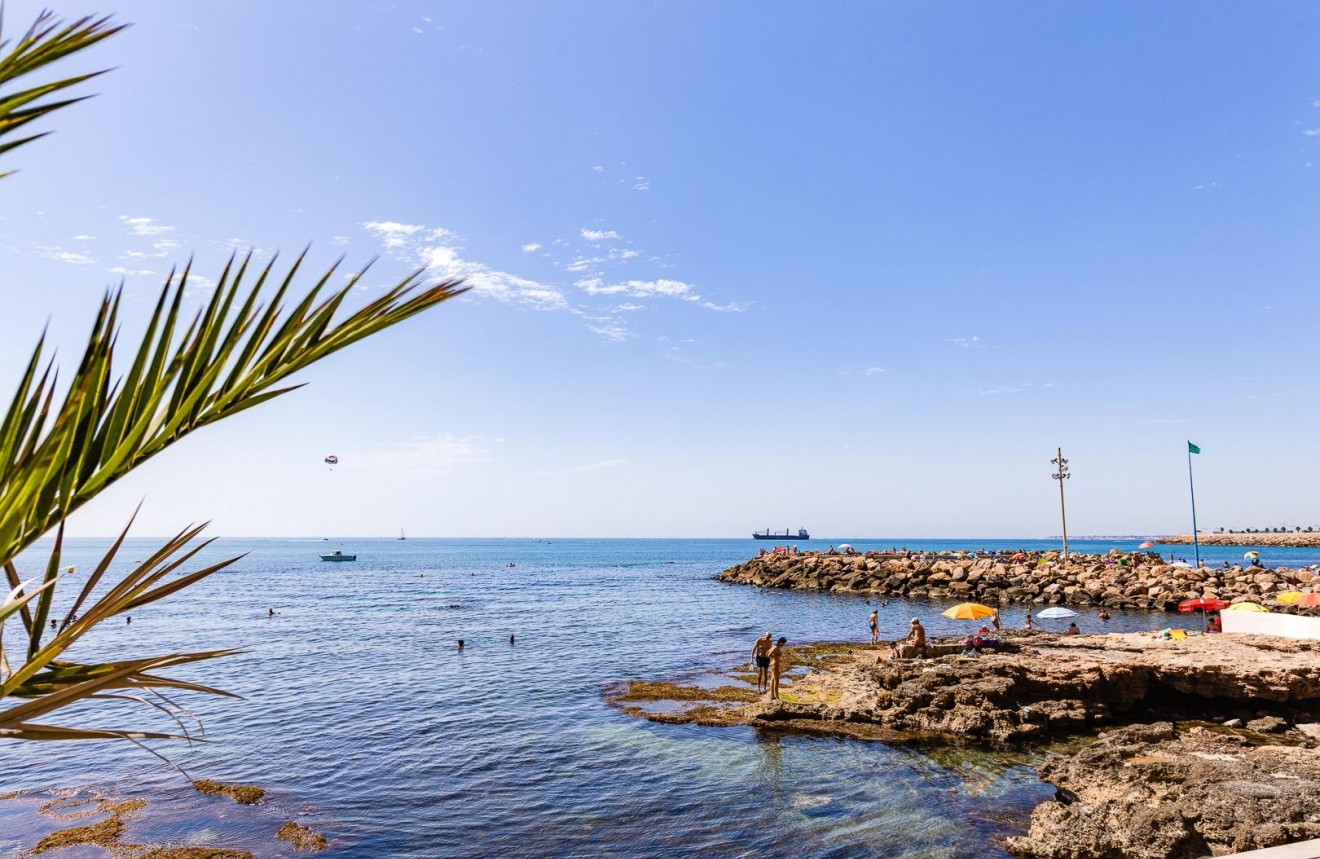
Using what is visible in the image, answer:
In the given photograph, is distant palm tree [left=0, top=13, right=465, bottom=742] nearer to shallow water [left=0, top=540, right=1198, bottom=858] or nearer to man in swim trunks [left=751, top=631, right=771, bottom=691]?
shallow water [left=0, top=540, right=1198, bottom=858]

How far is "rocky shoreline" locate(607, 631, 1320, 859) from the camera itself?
10.6 meters

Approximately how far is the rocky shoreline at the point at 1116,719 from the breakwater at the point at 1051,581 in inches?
846

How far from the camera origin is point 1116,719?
1780 centimetres

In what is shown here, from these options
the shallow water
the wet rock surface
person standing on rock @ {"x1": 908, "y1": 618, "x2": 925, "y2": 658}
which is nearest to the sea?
the shallow water

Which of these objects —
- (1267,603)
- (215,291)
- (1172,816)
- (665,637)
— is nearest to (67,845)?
(215,291)

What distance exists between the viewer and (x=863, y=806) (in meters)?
13.4

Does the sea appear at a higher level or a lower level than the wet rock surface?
lower

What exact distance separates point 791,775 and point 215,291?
50.4 feet

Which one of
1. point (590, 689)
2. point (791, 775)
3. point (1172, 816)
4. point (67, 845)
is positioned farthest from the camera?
point (590, 689)

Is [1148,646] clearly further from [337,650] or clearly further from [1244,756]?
[337,650]

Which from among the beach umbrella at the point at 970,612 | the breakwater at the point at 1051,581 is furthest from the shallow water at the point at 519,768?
the breakwater at the point at 1051,581

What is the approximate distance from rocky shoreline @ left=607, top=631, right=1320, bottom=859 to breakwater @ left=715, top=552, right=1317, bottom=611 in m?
21.5

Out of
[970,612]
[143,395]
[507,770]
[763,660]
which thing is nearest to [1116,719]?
[763,660]

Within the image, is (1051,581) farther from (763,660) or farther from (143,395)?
(143,395)
